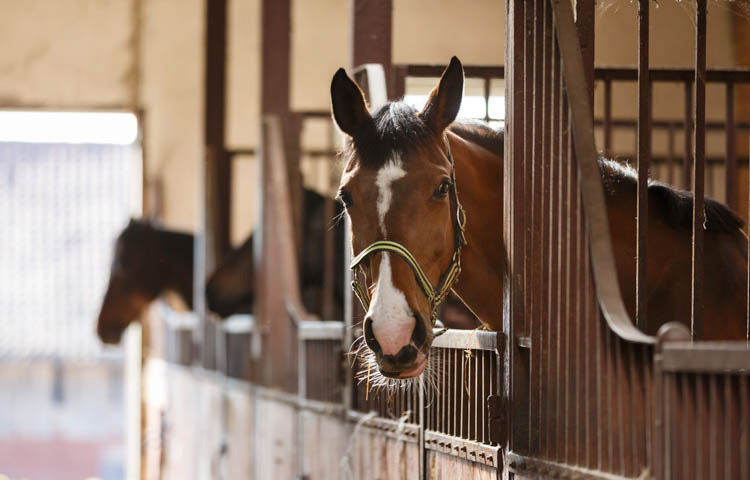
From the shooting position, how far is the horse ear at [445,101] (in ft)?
7.91

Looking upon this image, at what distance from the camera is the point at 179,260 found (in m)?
7.77

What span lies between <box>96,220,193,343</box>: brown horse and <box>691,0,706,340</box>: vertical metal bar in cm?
595

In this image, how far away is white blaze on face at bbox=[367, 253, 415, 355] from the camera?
6.93ft

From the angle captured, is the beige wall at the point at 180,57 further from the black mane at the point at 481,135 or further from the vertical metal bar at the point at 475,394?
the vertical metal bar at the point at 475,394

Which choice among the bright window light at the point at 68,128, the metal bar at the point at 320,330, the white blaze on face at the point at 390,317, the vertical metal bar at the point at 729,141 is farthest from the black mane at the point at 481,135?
the bright window light at the point at 68,128

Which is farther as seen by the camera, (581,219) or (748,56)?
(748,56)

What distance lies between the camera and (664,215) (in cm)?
268

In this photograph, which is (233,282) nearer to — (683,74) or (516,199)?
(683,74)

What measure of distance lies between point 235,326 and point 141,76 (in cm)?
441

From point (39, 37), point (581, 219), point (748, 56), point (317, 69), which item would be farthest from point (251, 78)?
point (581, 219)

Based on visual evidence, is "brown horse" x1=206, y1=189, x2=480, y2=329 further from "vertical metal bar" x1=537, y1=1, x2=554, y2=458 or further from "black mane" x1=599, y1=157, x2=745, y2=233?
"vertical metal bar" x1=537, y1=1, x2=554, y2=458

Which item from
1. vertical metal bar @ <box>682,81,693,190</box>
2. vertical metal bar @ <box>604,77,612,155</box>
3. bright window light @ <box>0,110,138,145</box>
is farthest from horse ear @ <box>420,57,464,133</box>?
bright window light @ <box>0,110,138,145</box>

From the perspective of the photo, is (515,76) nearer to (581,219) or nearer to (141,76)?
(581,219)

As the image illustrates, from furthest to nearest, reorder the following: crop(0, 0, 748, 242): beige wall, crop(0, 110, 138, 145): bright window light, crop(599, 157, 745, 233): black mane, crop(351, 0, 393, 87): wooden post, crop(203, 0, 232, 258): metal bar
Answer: crop(0, 110, 138, 145): bright window light < crop(0, 0, 748, 242): beige wall < crop(203, 0, 232, 258): metal bar < crop(351, 0, 393, 87): wooden post < crop(599, 157, 745, 233): black mane
